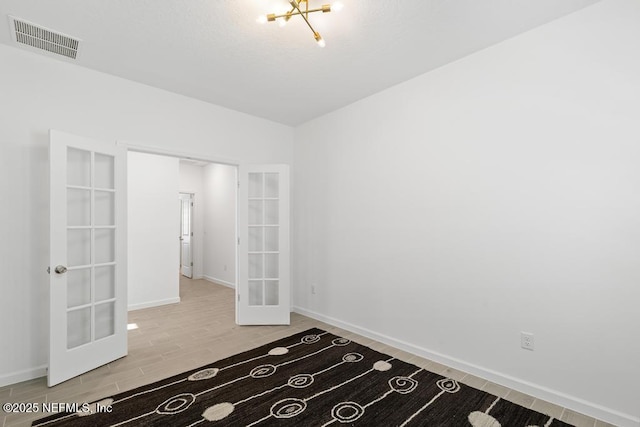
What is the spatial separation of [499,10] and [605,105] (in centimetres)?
98

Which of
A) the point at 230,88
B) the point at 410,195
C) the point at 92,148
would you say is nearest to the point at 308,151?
the point at 230,88

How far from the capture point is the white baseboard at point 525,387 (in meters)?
2.00

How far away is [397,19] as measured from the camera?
2.24 m

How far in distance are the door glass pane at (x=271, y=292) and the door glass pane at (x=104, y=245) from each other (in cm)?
182

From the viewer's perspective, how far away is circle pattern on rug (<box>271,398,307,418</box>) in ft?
6.91

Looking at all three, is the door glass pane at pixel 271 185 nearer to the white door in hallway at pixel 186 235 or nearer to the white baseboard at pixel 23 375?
the white baseboard at pixel 23 375

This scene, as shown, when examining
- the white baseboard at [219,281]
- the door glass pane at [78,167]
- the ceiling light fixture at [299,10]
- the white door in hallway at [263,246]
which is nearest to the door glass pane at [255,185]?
the white door in hallway at [263,246]

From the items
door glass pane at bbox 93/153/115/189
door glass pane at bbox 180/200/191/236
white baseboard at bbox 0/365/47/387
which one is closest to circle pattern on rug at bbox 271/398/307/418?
white baseboard at bbox 0/365/47/387

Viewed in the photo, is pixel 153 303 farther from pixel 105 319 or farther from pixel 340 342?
pixel 340 342

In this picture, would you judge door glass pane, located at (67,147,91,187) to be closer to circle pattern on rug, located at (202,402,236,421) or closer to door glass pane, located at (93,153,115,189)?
door glass pane, located at (93,153,115,189)

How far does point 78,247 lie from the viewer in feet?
9.14

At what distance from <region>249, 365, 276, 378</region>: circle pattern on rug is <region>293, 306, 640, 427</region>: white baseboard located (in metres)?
Result: 1.29

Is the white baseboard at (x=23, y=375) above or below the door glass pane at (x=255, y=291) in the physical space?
below

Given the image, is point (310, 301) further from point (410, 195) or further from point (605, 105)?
point (605, 105)
